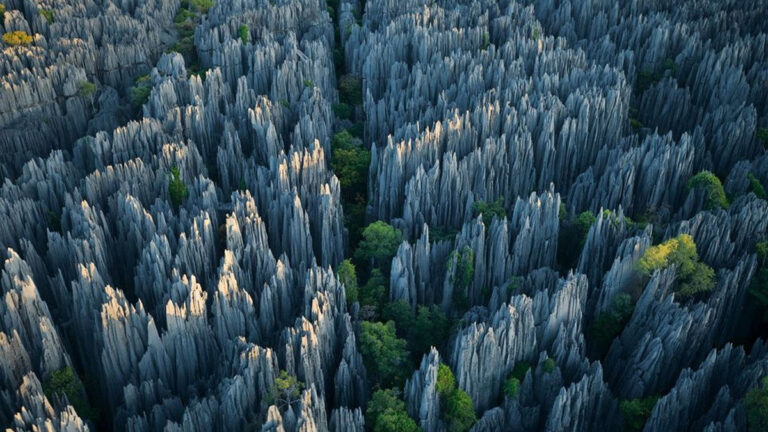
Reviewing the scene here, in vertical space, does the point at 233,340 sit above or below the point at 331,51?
below

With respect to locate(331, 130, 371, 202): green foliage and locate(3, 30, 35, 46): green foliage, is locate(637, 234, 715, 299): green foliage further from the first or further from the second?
locate(3, 30, 35, 46): green foliage

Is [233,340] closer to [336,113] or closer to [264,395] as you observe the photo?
[264,395]

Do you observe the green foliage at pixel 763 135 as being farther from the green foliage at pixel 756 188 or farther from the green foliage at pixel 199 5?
the green foliage at pixel 199 5

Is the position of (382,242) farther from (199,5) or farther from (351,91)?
(199,5)

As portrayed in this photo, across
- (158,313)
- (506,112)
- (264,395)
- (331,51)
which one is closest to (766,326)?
(506,112)

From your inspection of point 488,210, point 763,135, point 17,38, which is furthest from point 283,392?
point 17,38

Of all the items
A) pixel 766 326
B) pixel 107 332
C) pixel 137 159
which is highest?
pixel 137 159
